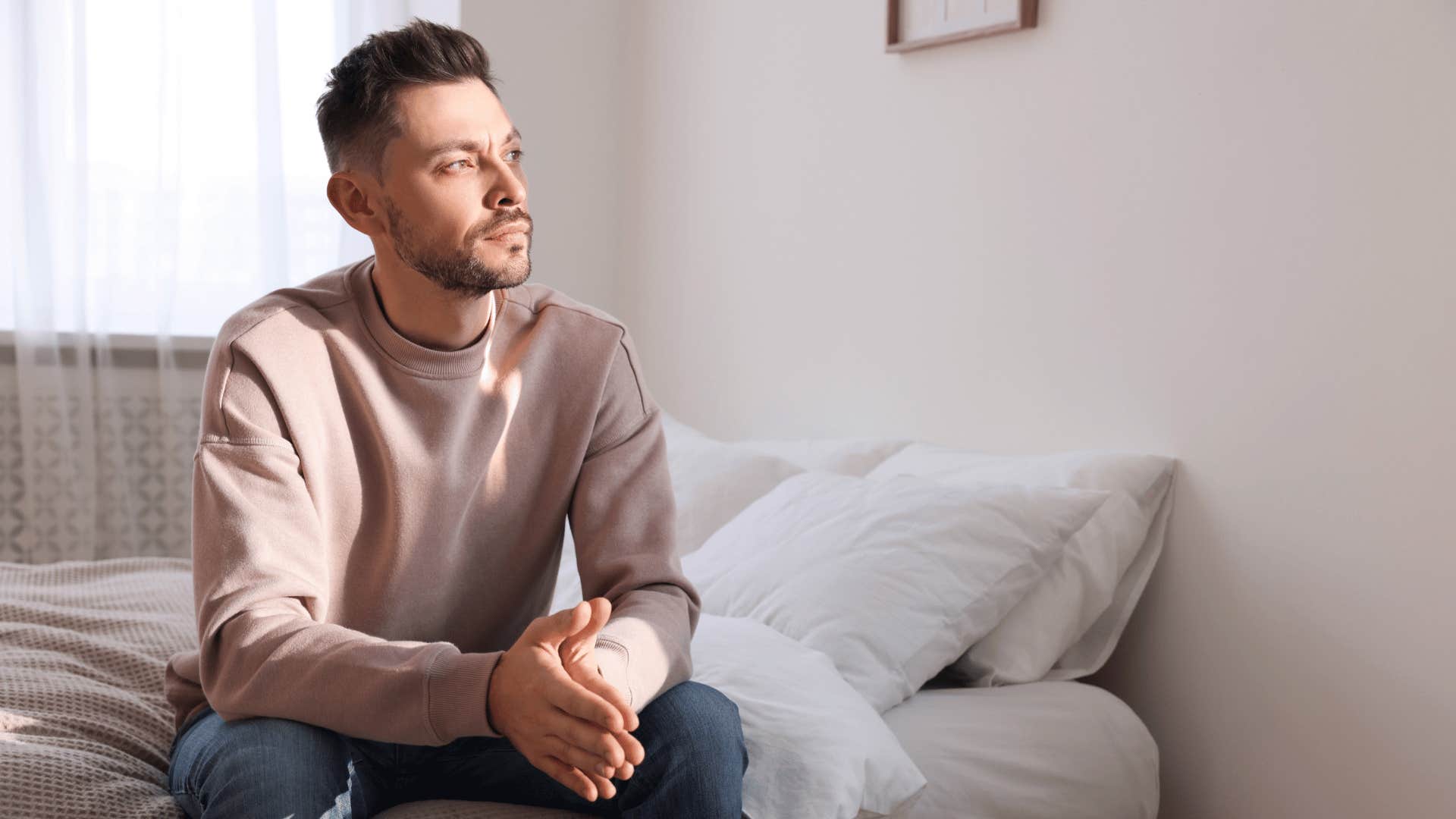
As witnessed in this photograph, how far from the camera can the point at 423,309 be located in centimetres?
138

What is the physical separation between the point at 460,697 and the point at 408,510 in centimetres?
27

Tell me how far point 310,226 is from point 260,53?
0.43m

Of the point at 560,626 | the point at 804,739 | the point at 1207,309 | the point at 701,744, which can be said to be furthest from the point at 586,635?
the point at 1207,309

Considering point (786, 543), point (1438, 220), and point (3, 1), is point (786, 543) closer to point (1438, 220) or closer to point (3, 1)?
point (1438, 220)

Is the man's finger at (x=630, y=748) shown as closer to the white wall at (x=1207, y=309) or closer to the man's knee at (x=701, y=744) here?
the man's knee at (x=701, y=744)

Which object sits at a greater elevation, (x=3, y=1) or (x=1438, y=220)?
(x=3, y=1)

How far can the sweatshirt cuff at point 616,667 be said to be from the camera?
115cm

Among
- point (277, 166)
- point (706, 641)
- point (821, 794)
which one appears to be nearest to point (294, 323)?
point (706, 641)

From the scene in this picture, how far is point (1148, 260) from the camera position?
5.80ft

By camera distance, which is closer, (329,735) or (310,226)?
(329,735)

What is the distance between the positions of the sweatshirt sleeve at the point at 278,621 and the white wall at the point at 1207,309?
39.0 inches

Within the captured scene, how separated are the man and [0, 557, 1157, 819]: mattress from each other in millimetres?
64

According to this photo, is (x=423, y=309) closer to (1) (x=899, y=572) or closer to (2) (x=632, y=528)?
(2) (x=632, y=528)

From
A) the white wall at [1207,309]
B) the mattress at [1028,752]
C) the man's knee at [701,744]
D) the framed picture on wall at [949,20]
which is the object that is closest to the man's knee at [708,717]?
the man's knee at [701,744]
